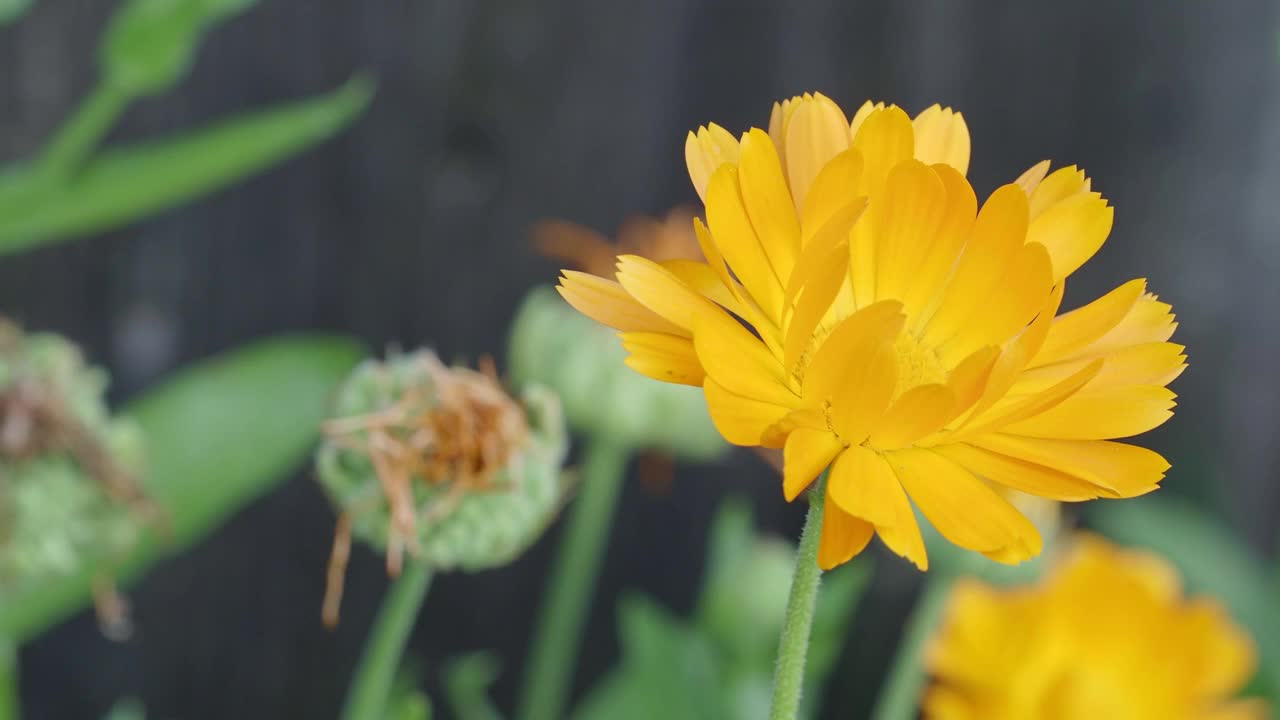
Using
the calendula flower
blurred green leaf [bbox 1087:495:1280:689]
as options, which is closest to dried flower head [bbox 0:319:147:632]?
the calendula flower

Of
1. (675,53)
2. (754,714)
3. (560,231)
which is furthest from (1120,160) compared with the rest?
(754,714)

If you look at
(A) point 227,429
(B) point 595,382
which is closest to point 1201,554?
(B) point 595,382

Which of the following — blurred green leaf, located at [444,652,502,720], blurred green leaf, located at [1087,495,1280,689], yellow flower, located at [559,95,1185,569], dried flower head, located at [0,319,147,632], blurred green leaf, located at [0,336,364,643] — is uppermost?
yellow flower, located at [559,95,1185,569]

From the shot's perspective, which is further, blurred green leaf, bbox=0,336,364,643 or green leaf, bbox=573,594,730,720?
blurred green leaf, bbox=0,336,364,643

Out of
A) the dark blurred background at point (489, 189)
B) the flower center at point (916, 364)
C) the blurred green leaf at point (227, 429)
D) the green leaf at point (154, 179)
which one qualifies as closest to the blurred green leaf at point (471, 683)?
the dark blurred background at point (489, 189)

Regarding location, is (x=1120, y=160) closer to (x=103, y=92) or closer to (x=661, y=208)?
(x=661, y=208)

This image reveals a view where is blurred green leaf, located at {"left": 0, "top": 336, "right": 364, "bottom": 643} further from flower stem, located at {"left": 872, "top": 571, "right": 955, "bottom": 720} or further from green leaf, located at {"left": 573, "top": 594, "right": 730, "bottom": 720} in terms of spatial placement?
flower stem, located at {"left": 872, "top": 571, "right": 955, "bottom": 720}
